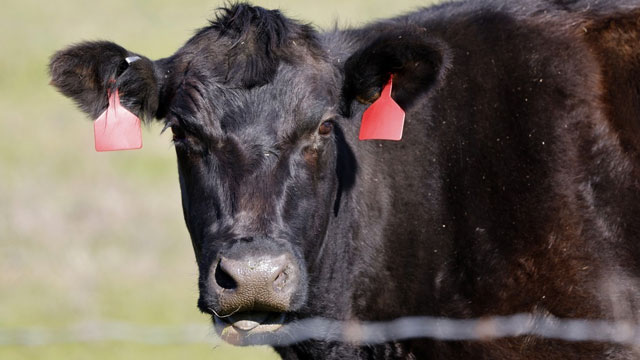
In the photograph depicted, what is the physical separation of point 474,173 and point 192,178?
66.8 inches

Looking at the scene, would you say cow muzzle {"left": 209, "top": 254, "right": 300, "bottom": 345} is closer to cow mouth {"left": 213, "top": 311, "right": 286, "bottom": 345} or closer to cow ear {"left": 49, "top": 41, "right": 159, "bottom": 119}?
cow mouth {"left": 213, "top": 311, "right": 286, "bottom": 345}

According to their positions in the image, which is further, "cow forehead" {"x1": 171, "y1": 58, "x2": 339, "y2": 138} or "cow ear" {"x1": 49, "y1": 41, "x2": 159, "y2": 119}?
"cow ear" {"x1": 49, "y1": 41, "x2": 159, "y2": 119}

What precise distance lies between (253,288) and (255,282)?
3 cm

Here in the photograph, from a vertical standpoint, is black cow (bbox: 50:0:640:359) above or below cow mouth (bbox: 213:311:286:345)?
above

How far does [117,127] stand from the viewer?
602 cm

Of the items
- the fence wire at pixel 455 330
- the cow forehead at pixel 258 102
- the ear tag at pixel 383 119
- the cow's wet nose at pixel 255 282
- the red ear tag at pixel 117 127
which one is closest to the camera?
the cow's wet nose at pixel 255 282

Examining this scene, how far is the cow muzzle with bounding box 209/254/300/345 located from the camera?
4.96 metres

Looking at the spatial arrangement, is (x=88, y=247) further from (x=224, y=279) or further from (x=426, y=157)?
(x=224, y=279)

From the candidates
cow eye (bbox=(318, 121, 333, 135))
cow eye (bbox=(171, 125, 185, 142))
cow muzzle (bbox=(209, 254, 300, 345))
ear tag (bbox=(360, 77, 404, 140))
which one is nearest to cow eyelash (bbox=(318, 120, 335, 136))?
cow eye (bbox=(318, 121, 333, 135))

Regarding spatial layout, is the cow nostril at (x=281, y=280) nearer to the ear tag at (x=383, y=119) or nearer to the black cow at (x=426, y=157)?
the black cow at (x=426, y=157)

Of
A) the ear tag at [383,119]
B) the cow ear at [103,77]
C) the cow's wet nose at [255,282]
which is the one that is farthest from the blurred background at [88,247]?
the cow's wet nose at [255,282]

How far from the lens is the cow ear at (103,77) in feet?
19.1

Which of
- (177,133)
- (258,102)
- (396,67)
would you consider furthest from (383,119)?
(177,133)

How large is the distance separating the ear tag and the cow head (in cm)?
9
